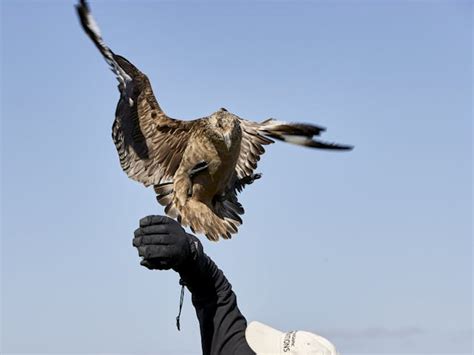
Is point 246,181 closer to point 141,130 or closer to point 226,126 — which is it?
point 226,126

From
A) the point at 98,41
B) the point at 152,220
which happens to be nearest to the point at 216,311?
the point at 152,220

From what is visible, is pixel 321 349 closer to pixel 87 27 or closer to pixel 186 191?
pixel 186 191

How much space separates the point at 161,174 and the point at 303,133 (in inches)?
34.7

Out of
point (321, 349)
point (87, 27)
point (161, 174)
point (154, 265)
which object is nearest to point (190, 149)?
point (161, 174)

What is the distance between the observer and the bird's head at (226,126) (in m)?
3.95

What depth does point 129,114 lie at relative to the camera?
4.46m

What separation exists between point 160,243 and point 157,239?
2 centimetres

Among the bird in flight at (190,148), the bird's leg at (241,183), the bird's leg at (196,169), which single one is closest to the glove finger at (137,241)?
the bird in flight at (190,148)

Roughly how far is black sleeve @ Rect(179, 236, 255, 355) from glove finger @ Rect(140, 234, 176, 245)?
0.36 metres

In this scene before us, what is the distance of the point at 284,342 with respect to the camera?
3184mm

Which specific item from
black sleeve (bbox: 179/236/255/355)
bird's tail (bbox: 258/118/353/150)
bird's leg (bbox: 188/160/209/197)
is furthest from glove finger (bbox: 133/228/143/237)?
bird's tail (bbox: 258/118/353/150)

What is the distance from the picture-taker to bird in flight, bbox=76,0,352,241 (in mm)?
4012

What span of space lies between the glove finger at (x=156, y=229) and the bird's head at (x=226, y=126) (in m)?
0.99

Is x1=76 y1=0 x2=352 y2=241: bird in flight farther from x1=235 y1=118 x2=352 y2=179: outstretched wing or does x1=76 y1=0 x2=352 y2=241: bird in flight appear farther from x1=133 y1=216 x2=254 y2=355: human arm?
x1=133 y1=216 x2=254 y2=355: human arm
